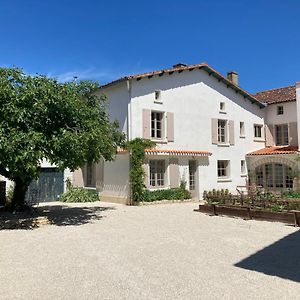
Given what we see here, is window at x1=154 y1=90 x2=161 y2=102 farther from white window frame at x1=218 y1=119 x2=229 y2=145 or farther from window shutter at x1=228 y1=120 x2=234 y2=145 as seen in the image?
window shutter at x1=228 y1=120 x2=234 y2=145

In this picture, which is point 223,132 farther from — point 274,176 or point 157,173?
point 157,173

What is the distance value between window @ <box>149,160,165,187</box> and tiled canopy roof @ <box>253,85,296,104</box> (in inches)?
411

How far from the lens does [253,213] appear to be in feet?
43.0

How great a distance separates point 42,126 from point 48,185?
10.6 meters

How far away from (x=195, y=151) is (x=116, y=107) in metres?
5.33

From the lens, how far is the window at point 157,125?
66.5ft

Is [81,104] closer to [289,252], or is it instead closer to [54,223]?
[54,223]

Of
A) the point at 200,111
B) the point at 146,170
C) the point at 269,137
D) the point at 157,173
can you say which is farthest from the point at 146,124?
the point at 269,137

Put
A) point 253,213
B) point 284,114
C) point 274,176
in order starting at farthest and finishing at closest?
point 284,114
point 274,176
point 253,213

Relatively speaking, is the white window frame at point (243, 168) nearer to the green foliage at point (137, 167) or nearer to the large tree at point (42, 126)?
the green foliage at point (137, 167)

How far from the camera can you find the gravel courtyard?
566cm

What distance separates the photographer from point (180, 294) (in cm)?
548

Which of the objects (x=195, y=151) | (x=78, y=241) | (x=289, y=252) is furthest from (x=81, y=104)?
(x=195, y=151)

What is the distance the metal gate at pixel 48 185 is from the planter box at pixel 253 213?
1049 cm
